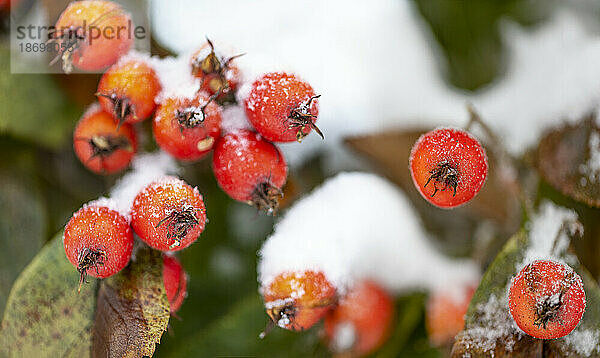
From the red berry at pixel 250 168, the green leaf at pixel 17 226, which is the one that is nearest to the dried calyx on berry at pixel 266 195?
the red berry at pixel 250 168

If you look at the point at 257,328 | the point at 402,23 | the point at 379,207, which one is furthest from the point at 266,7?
the point at 257,328

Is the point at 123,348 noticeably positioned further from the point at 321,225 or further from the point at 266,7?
the point at 266,7

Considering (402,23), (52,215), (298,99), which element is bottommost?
(52,215)

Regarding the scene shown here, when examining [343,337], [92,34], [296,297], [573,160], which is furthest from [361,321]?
[92,34]

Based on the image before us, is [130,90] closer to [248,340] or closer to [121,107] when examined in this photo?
[121,107]

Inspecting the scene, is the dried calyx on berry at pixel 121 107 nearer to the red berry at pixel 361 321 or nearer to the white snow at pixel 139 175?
the white snow at pixel 139 175

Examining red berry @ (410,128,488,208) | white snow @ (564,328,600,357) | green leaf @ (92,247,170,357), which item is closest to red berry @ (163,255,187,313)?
green leaf @ (92,247,170,357)
